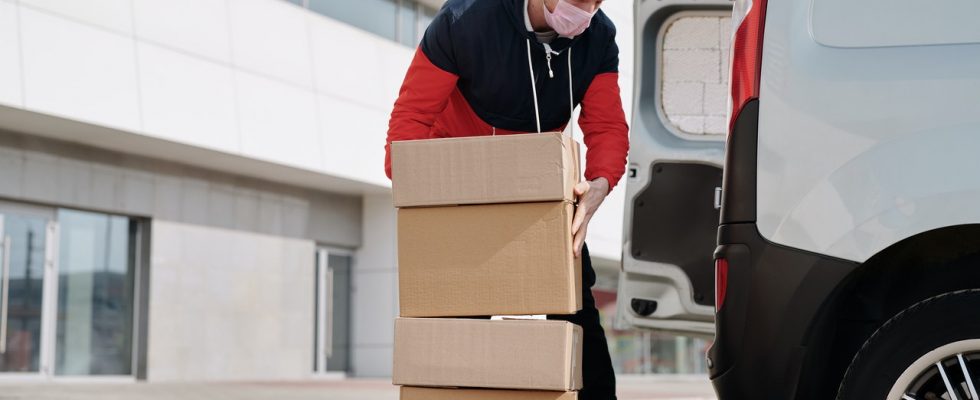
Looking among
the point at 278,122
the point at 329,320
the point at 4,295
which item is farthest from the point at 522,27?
the point at 329,320

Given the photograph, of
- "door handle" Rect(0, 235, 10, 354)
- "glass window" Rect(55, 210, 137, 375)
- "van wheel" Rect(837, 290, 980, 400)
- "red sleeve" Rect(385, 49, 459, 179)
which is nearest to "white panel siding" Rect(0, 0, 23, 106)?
"door handle" Rect(0, 235, 10, 354)

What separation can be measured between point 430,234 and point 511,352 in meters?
0.40

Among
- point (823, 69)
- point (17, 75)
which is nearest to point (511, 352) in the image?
point (823, 69)

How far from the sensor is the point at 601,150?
3.63 m

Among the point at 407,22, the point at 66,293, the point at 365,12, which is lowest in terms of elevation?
the point at 66,293

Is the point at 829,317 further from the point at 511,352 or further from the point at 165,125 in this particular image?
the point at 165,125

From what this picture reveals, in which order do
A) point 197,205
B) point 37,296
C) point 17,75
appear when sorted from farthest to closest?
point 197,205 < point 37,296 < point 17,75

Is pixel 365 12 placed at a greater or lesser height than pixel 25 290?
greater

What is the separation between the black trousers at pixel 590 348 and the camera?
3574 millimetres

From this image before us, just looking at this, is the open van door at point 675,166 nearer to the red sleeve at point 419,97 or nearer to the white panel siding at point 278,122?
the red sleeve at point 419,97

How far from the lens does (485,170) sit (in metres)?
3.20

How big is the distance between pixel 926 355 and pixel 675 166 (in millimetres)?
2557

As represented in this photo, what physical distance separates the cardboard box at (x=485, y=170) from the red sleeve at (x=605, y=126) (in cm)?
29

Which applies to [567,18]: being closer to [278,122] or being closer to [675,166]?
[675,166]
